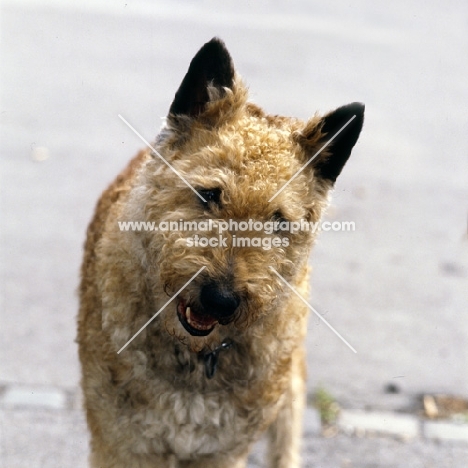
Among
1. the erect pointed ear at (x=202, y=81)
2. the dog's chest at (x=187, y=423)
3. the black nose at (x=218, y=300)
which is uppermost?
the erect pointed ear at (x=202, y=81)

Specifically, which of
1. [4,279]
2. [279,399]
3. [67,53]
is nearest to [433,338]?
[279,399]

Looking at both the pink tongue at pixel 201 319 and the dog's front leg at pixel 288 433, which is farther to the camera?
the dog's front leg at pixel 288 433

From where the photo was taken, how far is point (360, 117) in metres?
3.30

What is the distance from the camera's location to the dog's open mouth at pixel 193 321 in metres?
3.01

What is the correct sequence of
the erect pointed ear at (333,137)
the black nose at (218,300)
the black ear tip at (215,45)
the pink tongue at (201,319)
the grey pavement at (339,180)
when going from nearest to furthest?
the black nose at (218,300)
the pink tongue at (201,319)
the black ear tip at (215,45)
the erect pointed ear at (333,137)
the grey pavement at (339,180)

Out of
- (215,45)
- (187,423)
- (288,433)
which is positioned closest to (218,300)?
(187,423)

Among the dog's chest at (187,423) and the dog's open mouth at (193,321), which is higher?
the dog's open mouth at (193,321)

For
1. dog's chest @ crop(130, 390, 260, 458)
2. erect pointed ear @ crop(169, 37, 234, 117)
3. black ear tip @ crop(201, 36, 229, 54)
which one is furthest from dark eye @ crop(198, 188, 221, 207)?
dog's chest @ crop(130, 390, 260, 458)

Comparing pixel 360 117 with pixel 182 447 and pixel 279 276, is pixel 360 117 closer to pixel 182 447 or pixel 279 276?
pixel 279 276

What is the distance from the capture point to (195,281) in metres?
2.88

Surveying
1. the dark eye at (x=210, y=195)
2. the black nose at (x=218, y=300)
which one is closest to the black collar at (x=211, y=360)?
the black nose at (x=218, y=300)

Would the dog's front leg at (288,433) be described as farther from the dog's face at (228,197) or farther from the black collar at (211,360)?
the dog's face at (228,197)

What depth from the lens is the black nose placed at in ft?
9.24

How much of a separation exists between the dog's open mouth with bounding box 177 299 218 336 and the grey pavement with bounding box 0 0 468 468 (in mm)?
1267
